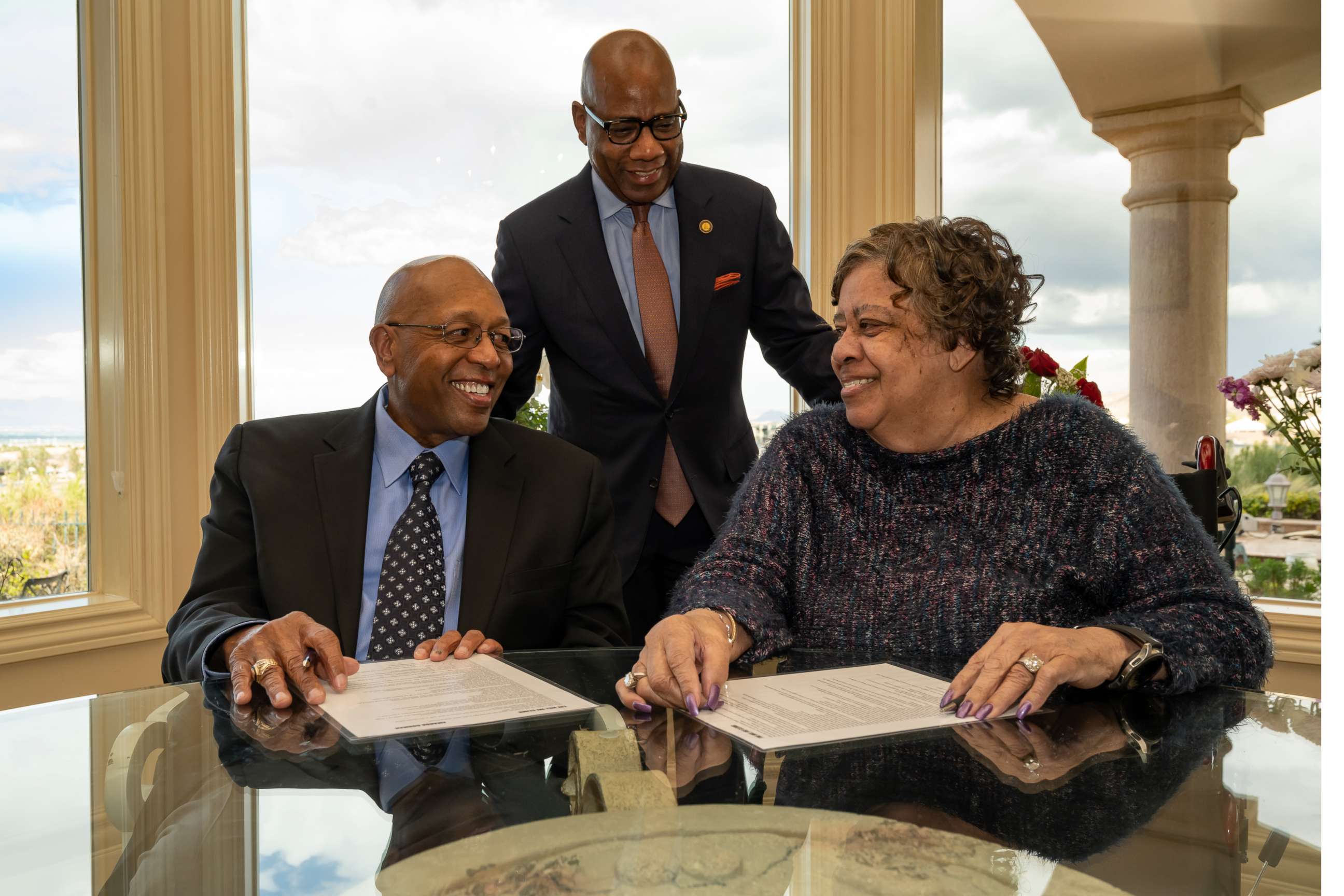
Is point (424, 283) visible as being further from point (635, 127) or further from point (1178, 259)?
point (1178, 259)

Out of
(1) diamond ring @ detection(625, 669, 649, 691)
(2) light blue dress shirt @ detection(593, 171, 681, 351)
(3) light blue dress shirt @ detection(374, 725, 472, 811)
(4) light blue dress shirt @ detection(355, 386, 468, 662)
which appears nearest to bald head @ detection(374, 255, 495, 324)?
(4) light blue dress shirt @ detection(355, 386, 468, 662)

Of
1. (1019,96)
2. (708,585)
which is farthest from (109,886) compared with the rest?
(1019,96)

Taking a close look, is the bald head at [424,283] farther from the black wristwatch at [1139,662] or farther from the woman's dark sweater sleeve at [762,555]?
the black wristwatch at [1139,662]

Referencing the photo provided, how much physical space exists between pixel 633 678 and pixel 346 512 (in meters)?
0.79

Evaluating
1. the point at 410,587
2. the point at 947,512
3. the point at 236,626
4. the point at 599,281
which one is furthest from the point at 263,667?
the point at 599,281

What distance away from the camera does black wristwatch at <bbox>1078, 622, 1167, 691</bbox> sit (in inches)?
53.4

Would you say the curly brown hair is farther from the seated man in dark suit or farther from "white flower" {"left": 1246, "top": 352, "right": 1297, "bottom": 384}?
"white flower" {"left": 1246, "top": 352, "right": 1297, "bottom": 384}

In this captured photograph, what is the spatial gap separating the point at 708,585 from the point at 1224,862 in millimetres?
963

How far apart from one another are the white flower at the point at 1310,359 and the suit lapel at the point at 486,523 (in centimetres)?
263

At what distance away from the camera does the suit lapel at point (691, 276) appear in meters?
2.60

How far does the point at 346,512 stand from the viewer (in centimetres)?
189

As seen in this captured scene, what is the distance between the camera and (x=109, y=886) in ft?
2.68

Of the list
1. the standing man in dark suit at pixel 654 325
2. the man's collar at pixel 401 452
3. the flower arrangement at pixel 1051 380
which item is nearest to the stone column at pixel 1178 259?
the flower arrangement at pixel 1051 380
